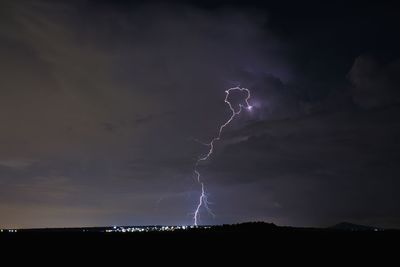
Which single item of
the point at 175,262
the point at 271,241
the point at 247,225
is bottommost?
the point at 175,262

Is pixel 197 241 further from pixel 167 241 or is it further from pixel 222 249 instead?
pixel 222 249

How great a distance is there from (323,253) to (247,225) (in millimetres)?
29506

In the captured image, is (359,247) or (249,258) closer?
(249,258)

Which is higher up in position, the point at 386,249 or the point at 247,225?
the point at 247,225

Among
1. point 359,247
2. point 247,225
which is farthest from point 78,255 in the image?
point 247,225

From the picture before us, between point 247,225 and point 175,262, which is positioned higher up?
point 247,225

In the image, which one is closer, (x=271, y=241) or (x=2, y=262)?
(x=2, y=262)

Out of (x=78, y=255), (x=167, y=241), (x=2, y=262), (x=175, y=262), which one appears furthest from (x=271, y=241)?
(x=2, y=262)

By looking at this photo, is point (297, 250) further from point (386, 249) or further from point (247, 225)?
point (247, 225)

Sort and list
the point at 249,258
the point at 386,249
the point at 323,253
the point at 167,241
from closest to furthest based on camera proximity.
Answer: the point at 249,258 < the point at 323,253 < the point at 386,249 < the point at 167,241

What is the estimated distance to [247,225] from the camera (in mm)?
66125

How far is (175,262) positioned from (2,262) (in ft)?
35.1

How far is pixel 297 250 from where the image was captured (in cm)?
3803

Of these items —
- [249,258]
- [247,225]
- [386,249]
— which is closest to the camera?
[249,258]
